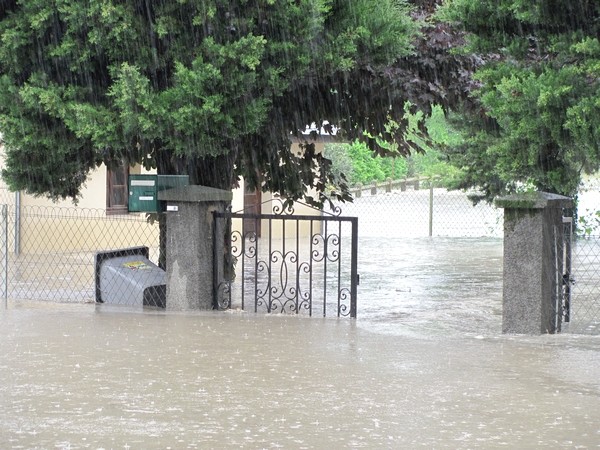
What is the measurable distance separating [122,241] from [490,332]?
12.1m

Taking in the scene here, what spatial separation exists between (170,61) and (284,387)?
524 centimetres

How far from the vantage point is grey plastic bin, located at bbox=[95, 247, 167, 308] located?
13.5m

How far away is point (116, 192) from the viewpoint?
80.2ft

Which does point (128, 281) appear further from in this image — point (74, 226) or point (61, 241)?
point (74, 226)

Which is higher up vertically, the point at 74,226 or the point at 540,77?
the point at 540,77

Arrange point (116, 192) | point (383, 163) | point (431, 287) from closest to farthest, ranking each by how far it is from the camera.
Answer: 1. point (431, 287)
2. point (116, 192)
3. point (383, 163)

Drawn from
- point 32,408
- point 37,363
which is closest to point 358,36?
point 37,363

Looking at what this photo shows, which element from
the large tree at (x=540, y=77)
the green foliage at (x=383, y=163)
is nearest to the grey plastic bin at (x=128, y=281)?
the large tree at (x=540, y=77)

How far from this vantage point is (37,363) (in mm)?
9289

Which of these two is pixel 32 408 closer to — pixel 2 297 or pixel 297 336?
pixel 297 336

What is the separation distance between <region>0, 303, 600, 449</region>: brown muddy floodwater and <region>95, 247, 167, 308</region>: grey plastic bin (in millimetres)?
1470

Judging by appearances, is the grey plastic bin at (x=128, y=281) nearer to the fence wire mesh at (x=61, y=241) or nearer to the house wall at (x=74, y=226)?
the fence wire mesh at (x=61, y=241)

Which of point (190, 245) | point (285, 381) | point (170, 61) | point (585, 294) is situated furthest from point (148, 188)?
point (585, 294)

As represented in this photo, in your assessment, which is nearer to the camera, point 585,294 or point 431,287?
point 585,294
